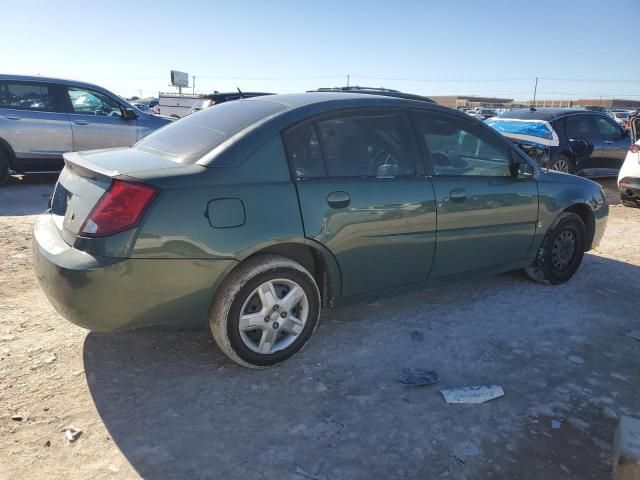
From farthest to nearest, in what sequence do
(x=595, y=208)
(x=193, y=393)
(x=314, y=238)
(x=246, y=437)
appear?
(x=595, y=208) → (x=314, y=238) → (x=193, y=393) → (x=246, y=437)

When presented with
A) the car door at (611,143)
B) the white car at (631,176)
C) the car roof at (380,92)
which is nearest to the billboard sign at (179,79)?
the car door at (611,143)

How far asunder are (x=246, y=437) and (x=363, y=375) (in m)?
0.89

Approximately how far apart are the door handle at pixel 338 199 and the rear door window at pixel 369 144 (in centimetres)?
14

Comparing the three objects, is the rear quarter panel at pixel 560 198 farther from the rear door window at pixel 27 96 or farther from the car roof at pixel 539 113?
the rear door window at pixel 27 96

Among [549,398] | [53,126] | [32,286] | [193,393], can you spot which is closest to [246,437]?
[193,393]

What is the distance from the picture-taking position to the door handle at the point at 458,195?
3854 millimetres

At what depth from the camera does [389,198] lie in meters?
3.52

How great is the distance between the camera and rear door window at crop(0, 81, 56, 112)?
826 centimetres

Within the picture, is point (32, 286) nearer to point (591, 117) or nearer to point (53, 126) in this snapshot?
point (53, 126)

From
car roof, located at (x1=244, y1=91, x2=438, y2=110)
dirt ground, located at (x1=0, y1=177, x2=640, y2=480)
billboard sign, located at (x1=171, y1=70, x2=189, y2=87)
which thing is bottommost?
dirt ground, located at (x1=0, y1=177, x2=640, y2=480)

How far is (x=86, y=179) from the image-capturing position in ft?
9.86

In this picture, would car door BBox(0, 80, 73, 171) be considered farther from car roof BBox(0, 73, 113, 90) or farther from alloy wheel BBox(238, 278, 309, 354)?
alloy wheel BBox(238, 278, 309, 354)

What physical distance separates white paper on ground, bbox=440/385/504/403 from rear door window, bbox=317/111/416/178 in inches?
57.7

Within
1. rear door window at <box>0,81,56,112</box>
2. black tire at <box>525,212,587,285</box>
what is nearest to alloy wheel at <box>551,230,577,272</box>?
black tire at <box>525,212,587,285</box>
